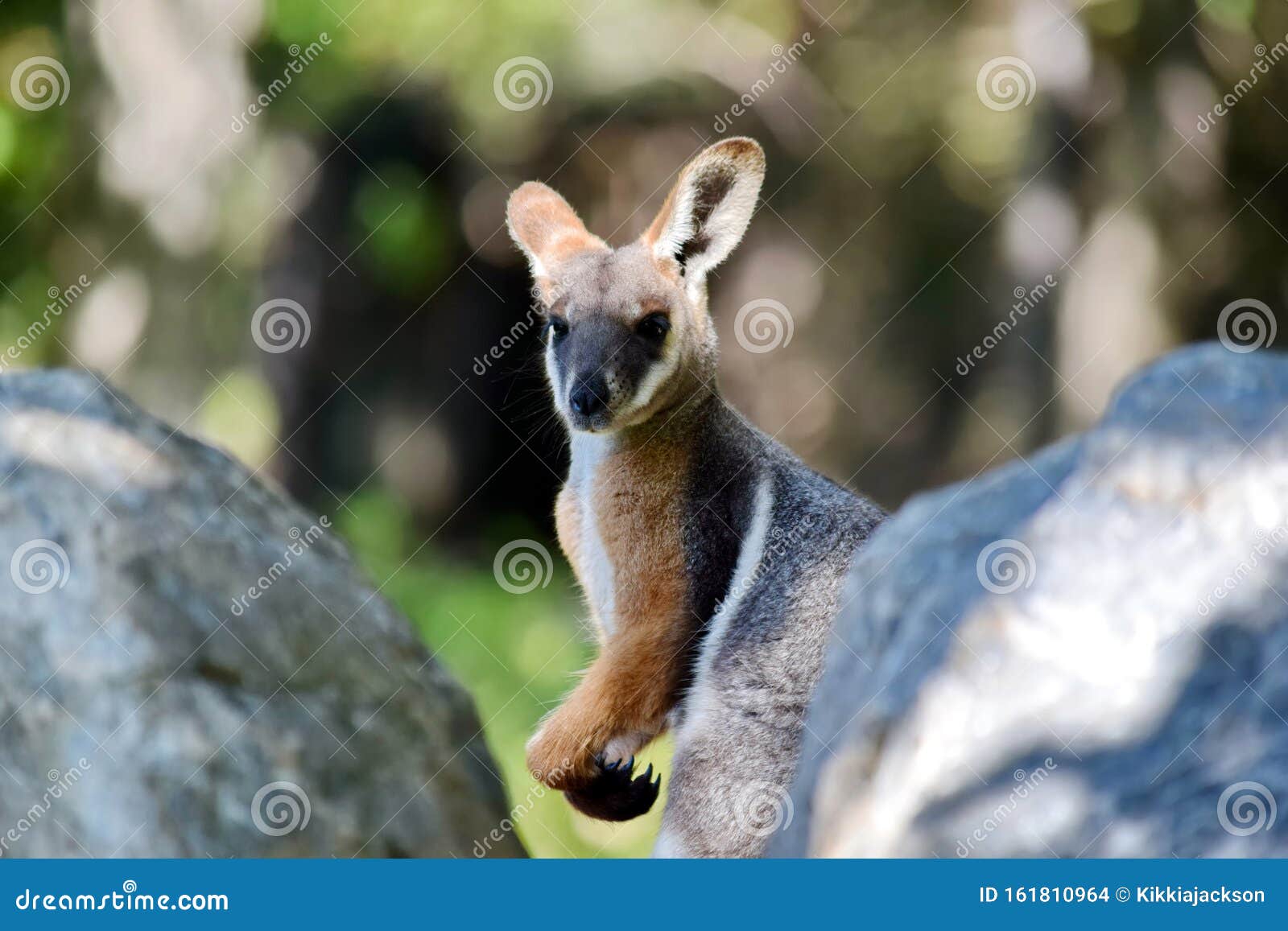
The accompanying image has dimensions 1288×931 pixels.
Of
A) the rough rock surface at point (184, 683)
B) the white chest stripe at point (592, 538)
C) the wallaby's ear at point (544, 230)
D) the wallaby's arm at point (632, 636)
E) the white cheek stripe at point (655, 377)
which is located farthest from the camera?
the wallaby's ear at point (544, 230)

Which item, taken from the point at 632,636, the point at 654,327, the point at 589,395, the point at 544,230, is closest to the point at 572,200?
the point at 544,230

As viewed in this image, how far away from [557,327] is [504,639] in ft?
22.2

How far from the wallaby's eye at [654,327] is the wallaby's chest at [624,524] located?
0.42m

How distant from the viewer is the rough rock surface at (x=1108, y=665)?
10.4ft

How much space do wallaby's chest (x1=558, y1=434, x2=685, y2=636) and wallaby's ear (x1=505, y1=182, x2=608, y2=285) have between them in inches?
32.0

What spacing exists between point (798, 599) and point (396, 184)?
10.2 meters

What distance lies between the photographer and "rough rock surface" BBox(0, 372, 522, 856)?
4215mm

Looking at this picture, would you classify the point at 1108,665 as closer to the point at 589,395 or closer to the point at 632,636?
the point at 632,636

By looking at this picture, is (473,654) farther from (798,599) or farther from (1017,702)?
(1017,702)

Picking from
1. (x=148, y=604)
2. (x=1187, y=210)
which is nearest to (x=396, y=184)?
(x=1187, y=210)

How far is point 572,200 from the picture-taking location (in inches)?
558

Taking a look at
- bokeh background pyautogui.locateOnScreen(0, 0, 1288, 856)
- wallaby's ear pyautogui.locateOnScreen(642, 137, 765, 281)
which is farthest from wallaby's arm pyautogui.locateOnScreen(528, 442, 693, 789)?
bokeh background pyautogui.locateOnScreen(0, 0, 1288, 856)

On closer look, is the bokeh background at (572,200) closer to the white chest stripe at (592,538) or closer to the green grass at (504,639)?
the green grass at (504,639)

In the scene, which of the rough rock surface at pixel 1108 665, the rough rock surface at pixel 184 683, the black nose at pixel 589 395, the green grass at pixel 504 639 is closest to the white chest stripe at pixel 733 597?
the black nose at pixel 589 395
